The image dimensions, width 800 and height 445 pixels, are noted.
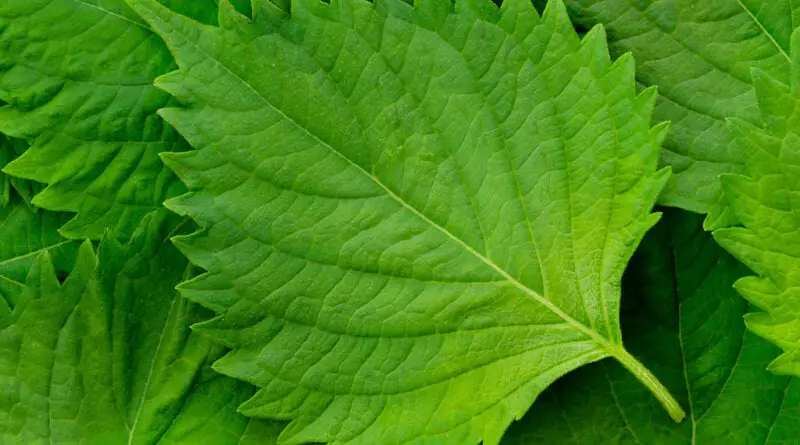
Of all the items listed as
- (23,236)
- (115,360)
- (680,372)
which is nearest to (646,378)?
(680,372)

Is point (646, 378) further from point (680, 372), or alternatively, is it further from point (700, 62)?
point (700, 62)


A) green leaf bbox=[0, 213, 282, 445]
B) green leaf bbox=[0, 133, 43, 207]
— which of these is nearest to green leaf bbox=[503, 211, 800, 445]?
green leaf bbox=[0, 213, 282, 445]

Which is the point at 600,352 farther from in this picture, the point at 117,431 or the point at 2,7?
the point at 2,7

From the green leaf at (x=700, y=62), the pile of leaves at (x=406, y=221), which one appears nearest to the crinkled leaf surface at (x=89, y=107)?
the pile of leaves at (x=406, y=221)

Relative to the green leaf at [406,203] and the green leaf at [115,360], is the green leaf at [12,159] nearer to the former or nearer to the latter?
the green leaf at [115,360]

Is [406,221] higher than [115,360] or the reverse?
higher

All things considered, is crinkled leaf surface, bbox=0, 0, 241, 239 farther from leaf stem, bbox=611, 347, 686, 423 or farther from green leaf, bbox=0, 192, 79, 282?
leaf stem, bbox=611, 347, 686, 423
